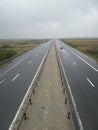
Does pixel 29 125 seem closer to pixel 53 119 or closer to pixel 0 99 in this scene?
pixel 53 119

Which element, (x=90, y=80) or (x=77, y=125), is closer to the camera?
(x=77, y=125)

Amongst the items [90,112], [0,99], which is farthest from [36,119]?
[0,99]

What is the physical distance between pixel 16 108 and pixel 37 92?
382 centimetres

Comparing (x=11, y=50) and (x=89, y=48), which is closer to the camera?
(x=11, y=50)

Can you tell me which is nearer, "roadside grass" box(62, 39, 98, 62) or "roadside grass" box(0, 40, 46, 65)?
"roadside grass" box(0, 40, 46, 65)

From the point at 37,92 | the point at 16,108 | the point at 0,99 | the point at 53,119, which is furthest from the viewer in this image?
the point at 37,92

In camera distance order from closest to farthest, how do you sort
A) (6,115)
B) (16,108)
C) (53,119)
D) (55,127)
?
(55,127), (53,119), (6,115), (16,108)

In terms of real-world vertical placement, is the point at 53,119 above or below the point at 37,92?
above

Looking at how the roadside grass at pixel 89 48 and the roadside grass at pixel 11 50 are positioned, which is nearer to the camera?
the roadside grass at pixel 11 50

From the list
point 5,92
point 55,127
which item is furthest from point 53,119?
point 5,92

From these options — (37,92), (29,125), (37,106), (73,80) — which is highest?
(29,125)

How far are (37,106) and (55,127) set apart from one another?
10.5 ft

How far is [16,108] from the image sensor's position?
12.0 metres

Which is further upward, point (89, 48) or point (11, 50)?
point (11, 50)
